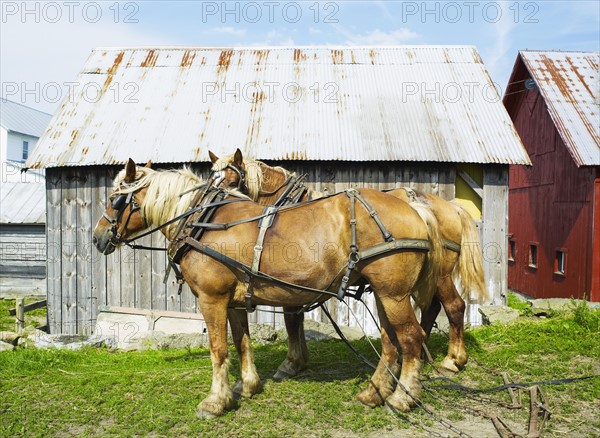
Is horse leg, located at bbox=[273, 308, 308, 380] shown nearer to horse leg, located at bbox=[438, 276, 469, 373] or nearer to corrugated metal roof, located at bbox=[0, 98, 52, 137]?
horse leg, located at bbox=[438, 276, 469, 373]

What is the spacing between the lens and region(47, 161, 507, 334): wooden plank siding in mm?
8398

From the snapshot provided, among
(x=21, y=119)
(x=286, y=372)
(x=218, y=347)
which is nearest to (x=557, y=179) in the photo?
(x=286, y=372)

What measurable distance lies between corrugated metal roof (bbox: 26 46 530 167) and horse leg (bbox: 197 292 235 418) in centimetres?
419

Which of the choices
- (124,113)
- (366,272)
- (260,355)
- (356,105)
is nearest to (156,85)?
(124,113)

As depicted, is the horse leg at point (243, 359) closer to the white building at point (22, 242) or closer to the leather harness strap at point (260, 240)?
the leather harness strap at point (260, 240)

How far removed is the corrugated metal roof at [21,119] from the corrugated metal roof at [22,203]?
16.8 meters

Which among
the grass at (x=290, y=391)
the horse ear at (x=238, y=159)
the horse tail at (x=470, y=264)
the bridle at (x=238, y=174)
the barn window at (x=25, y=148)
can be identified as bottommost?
the grass at (x=290, y=391)

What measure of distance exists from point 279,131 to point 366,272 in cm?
506

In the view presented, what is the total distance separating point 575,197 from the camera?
12180mm

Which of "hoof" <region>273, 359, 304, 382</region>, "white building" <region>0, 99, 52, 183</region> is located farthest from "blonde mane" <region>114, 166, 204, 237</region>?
"white building" <region>0, 99, 52, 183</region>

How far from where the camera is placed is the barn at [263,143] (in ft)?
27.5

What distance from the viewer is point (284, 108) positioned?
9414 millimetres

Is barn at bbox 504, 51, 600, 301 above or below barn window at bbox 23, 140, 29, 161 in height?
below

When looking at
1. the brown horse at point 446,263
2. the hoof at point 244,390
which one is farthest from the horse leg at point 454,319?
the hoof at point 244,390
